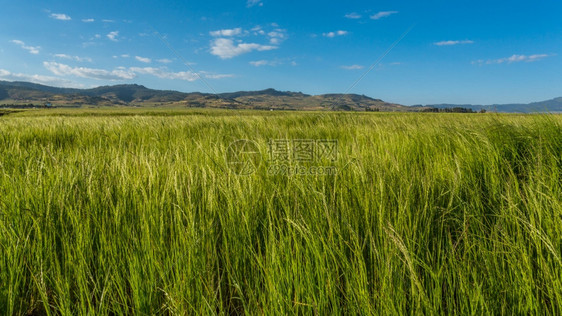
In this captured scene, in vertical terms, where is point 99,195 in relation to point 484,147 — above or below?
below

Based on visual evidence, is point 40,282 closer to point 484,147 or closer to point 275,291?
point 275,291

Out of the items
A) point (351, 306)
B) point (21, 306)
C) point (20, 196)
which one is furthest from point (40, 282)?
point (351, 306)

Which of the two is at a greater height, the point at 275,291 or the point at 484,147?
the point at 484,147

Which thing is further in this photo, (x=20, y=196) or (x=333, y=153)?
(x=333, y=153)

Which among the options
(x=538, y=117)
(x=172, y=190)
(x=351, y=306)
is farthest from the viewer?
(x=538, y=117)

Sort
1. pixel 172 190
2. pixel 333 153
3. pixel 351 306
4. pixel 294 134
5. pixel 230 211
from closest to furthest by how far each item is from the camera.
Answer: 1. pixel 351 306
2. pixel 230 211
3. pixel 172 190
4. pixel 333 153
5. pixel 294 134

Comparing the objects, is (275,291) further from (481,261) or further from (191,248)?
(481,261)

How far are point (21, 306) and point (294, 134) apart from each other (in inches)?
148

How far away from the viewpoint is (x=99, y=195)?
4.41 feet

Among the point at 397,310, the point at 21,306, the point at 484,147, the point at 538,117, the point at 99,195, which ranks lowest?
the point at 21,306

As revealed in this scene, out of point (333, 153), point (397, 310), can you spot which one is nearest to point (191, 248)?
point (397, 310)

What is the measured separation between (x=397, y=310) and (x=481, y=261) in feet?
1.32

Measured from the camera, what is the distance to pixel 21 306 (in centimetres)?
88

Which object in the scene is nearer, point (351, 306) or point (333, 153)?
point (351, 306)
